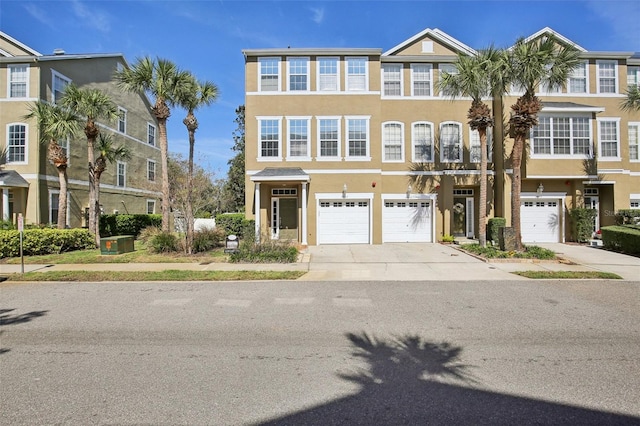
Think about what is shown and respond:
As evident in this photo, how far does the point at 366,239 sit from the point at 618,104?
15.3m

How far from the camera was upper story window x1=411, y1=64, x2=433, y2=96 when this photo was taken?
19047mm

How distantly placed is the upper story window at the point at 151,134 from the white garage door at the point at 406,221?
2184 centimetres

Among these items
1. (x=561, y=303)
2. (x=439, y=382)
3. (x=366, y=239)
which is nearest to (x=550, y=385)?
(x=439, y=382)

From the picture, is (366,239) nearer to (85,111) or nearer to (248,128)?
(248,128)

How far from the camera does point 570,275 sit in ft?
33.4

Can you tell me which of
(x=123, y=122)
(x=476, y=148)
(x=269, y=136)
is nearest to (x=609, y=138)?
(x=476, y=148)

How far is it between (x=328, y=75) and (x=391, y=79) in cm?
344

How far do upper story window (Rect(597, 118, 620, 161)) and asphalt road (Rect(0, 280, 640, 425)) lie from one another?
1417 cm

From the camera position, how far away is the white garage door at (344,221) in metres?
18.3

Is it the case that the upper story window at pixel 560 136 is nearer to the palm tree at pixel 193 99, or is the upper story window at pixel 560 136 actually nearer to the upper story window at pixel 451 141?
the upper story window at pixel 451 141

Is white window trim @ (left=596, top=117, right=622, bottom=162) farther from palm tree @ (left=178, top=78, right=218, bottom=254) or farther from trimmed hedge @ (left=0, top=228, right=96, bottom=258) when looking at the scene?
trimmed hedge @ (left=0, top=228, right=96, bottom=258)

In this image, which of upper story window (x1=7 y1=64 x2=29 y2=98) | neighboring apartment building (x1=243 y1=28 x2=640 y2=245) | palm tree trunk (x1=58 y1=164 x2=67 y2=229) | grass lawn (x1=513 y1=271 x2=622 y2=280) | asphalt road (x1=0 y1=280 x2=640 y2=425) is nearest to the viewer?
asphalt road (x1=0 y1=280 x2=640 y2=425)

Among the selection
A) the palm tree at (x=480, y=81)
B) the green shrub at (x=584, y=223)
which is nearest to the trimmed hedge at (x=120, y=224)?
the palm tree at (x=480, y=81)

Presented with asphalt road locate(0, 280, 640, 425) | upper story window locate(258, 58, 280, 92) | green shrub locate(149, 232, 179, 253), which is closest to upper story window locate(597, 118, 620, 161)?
asphalt road locate(0, 280, 640, 425)
